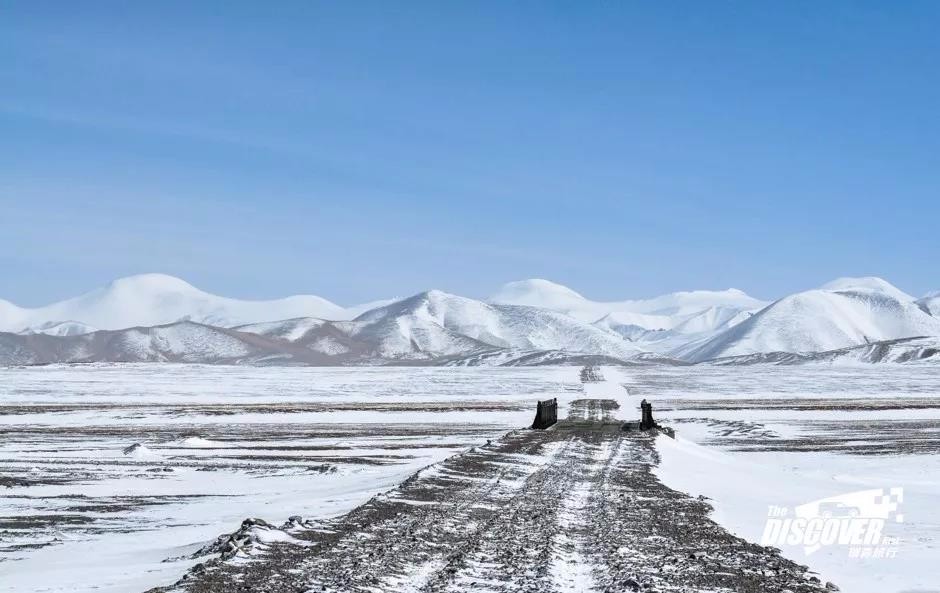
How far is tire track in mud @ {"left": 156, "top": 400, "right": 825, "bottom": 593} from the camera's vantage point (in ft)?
31.5

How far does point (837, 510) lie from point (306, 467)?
→ 41.2 ft

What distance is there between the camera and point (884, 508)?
16.4m

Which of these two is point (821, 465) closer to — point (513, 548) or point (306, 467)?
point (306, 467)

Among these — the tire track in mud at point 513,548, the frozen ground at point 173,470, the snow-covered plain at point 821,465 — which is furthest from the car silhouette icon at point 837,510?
the frozen ground at point 173,470

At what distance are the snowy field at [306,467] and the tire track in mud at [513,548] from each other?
78 centimetres

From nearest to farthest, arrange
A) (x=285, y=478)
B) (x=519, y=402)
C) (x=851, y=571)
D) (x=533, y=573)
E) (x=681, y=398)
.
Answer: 1. (x=533, y=573)
2. (x=851, y=571)
3. (x=285, y=478)
4. (x=519, y=402)
5. (x=681, y=398)

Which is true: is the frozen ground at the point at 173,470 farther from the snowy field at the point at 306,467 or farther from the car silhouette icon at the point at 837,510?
the car silhouette icon at the point at 837,510

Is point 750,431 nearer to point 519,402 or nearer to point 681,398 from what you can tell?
point 519,402

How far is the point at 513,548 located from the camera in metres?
11.6

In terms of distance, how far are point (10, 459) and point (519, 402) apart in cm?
4073

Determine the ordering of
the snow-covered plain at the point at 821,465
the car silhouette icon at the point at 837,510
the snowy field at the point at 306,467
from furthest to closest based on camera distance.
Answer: the car silhouette icon at the point at 837,510 < the snowy field at the point at 306,467 < the snow-covered plain at the point at 821,465

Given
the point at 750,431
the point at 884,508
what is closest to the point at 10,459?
the point at 884,508

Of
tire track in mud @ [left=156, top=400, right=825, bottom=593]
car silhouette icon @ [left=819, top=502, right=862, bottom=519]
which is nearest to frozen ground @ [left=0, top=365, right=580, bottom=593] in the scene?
tire track in mud @ [left=156, top=400, right=825, bottom=593]

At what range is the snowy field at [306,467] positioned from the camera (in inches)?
457
